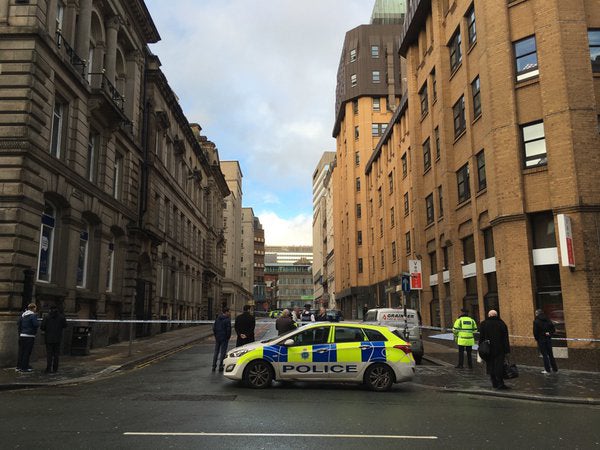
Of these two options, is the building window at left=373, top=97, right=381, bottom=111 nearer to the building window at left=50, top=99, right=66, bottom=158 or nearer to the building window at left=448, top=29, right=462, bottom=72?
the building window at left=448, top=29, right=462, bottom=72

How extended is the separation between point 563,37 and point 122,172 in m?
19.9

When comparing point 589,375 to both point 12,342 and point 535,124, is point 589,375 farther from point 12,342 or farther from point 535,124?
point 12,342

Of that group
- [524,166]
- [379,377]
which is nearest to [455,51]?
[524,166]

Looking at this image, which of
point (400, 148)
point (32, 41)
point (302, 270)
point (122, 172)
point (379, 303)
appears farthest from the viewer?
point (302, 270)

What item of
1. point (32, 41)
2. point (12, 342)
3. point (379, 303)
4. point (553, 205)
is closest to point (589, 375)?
point (553, 205)

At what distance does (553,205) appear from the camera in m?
16.5

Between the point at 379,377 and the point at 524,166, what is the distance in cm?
1020

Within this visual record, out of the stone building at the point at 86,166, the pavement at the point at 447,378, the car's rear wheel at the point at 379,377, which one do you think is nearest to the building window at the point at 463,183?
the pavement at the point at 447,378

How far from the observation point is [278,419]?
25.9 ft

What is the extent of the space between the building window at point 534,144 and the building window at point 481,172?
271cm

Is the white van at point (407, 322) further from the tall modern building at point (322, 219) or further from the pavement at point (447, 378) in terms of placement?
the tall modern building at point (322, 219)

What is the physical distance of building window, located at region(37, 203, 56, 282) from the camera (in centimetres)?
1741

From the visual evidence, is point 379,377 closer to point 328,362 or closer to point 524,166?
point 328,362

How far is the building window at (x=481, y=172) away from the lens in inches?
805
